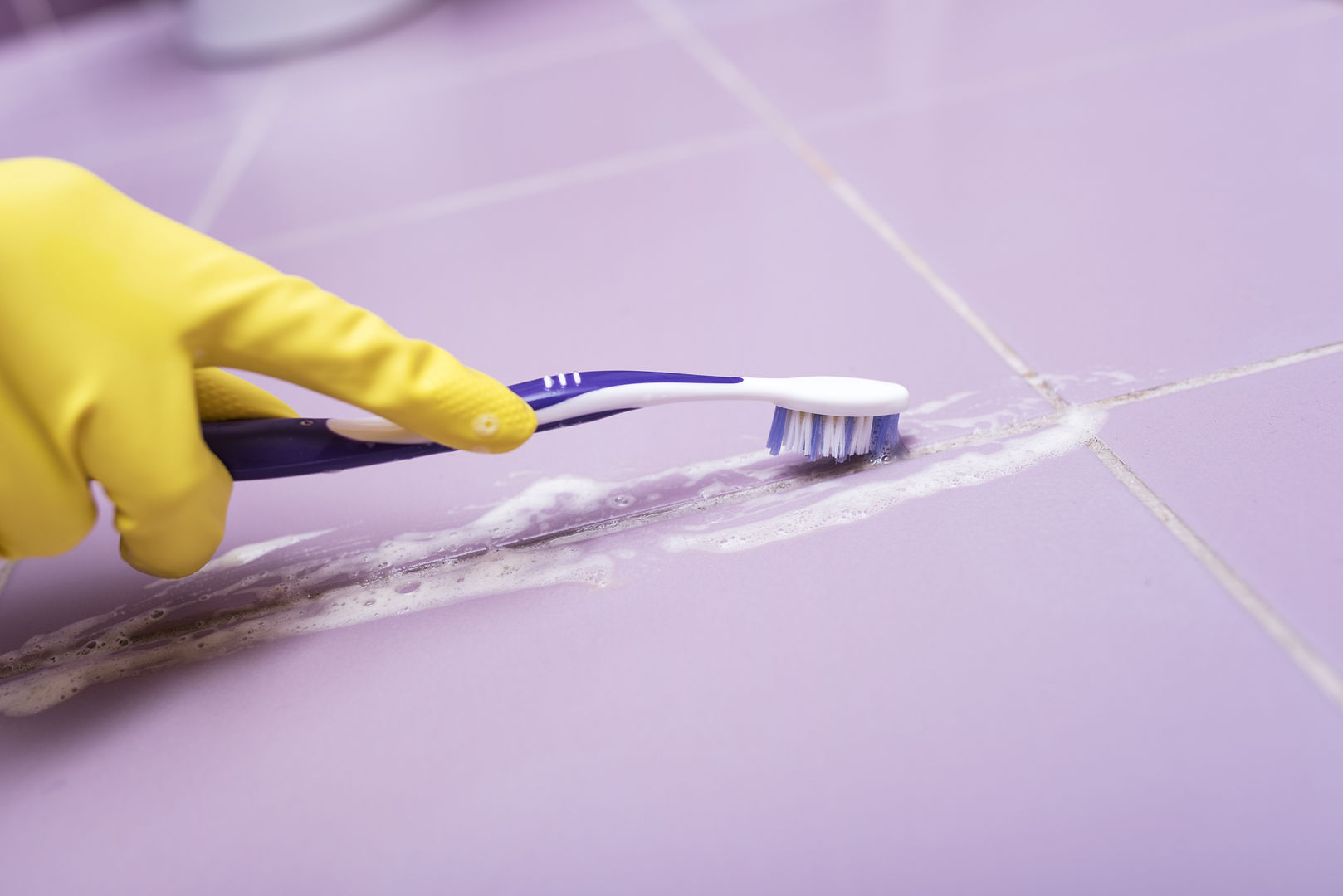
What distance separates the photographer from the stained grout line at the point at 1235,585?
0.34 meters

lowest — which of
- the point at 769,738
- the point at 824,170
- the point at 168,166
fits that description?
the point at 769,738

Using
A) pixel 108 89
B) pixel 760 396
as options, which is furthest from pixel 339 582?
pixel 108 89

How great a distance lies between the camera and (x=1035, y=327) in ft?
1.77

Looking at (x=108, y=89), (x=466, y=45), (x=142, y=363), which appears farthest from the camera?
(x=108, y=89)

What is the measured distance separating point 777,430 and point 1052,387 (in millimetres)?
158

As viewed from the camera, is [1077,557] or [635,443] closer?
[1077,557]

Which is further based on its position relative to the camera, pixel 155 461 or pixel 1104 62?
pixel 1104 62

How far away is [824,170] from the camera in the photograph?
0.75m

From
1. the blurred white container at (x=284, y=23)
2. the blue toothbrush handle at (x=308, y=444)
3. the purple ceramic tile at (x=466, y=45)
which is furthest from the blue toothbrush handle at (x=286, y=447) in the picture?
the blurred white container at (x=284, y=23)

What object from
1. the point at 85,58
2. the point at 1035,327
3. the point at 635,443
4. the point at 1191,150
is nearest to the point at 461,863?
the point at 635,443

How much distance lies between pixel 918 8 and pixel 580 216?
0.53 metres

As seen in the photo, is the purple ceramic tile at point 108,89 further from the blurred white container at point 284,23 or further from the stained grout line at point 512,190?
the stained grout line at point 512,190

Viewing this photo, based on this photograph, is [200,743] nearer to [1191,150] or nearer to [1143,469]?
[1143,469]

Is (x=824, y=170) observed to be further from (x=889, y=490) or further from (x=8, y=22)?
(x=8, y=22)
